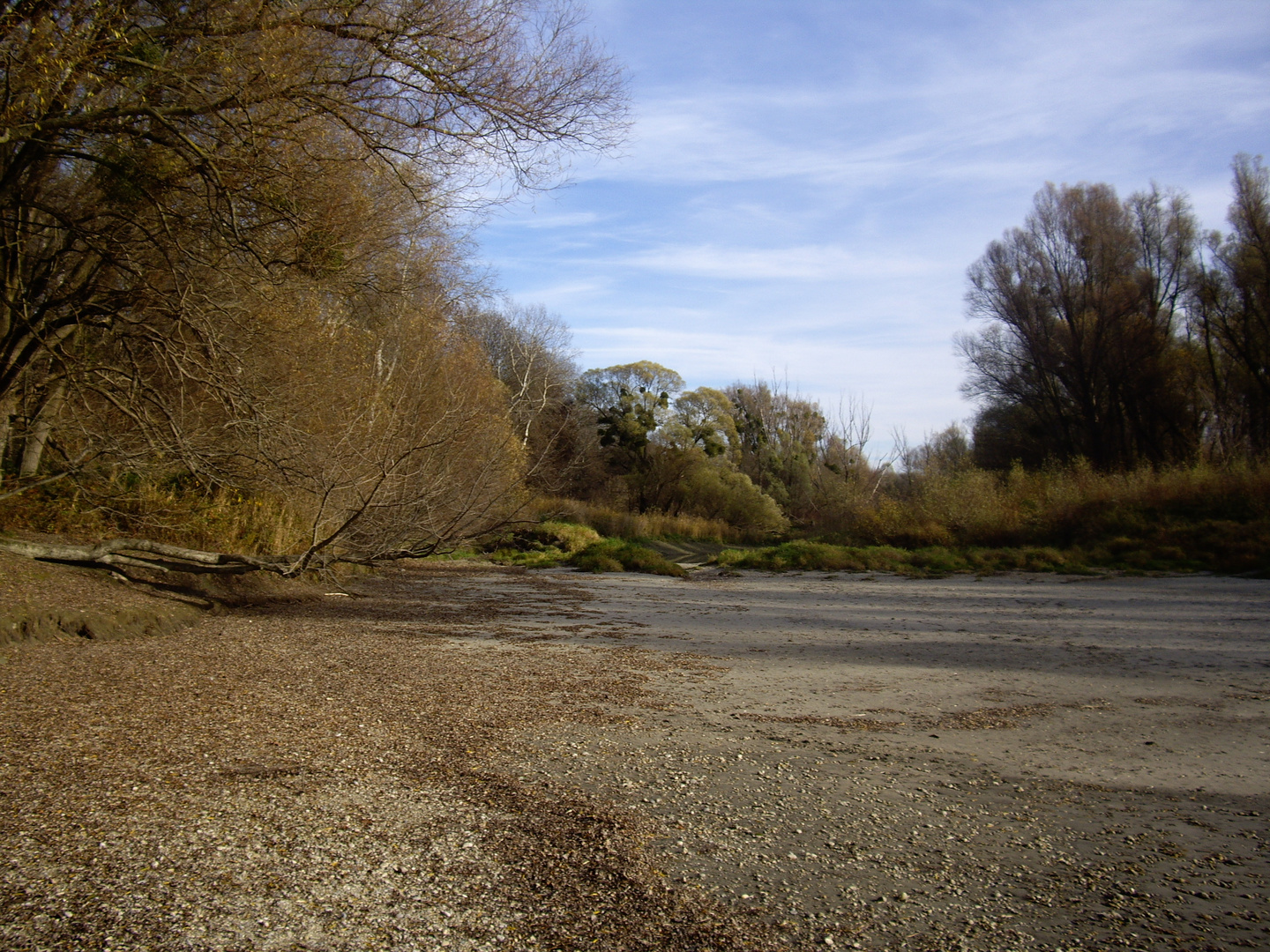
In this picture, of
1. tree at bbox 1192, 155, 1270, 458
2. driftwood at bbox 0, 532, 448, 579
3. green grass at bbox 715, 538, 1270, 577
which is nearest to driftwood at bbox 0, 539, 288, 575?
driftwood at bbox 0, 532, 448, 579

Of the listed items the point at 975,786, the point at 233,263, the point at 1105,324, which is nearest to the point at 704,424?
the point at 1105,324

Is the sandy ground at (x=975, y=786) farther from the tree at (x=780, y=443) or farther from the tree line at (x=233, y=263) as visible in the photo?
the tree at (x=780, y=443)

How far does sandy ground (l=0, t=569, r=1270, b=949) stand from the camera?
→ 2.35m

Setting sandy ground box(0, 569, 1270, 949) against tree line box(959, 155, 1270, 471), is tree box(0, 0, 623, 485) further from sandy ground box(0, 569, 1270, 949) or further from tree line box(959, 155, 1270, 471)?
tree line box(959, 155, 1270, 471)

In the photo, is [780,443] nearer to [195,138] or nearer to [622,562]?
[622,562]

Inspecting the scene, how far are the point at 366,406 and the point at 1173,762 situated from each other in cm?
1012

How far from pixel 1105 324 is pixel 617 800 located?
1268 inches

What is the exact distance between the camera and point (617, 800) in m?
3.33

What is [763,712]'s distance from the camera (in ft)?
16.4

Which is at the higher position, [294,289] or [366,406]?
[294,289]

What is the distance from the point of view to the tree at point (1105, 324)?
A: 2891cm

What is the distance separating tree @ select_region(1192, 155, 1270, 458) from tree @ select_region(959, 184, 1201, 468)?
0.91 meters

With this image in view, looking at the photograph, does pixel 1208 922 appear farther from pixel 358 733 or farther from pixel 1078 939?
pixel 358 733

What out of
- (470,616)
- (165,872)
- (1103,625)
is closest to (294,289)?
(470,616)
